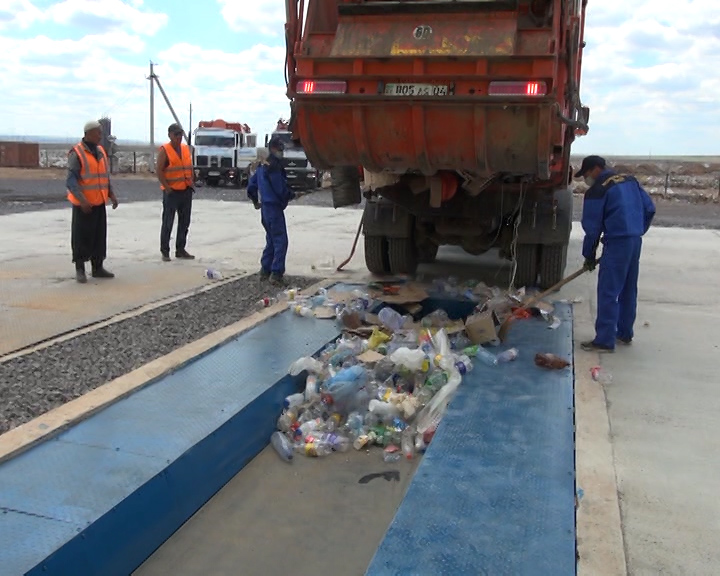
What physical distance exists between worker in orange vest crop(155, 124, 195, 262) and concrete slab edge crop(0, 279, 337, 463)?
132 inches

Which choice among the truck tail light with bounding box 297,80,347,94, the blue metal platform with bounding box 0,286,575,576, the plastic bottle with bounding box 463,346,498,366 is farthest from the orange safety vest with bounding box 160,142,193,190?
the plastic bottle with bounding box 463,346,498,366

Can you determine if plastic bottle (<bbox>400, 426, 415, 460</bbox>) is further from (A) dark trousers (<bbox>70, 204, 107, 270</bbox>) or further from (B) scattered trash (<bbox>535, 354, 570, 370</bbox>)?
(A) dark trousers (<bbox>70, 204, 107, 270</bbox>)

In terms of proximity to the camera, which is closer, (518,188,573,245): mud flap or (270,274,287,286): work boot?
(518,188,573,245): mud flap

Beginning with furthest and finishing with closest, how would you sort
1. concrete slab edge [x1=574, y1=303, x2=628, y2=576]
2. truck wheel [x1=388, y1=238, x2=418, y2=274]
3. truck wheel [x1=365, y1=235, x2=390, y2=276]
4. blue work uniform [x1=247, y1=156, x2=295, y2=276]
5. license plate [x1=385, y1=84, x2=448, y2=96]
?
truck wheel [x1=365, y1=235, x2=390, y2=276], truck wheel [x1=388, y1=238, x2=418, y2=274], blue work uniform [x1=247, y1=156, x2=295, y2=276], license plate [x1=385, y1=84, x2=448, y2=96], concrete slab edge [x1=574, y1=303, x2=628, y2=576]

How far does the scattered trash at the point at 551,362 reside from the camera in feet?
15.5

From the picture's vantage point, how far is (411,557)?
2.59 m

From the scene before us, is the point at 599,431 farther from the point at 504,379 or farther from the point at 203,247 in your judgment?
the point at 203,247

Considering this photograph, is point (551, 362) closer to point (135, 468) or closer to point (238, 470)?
point (238, 470)

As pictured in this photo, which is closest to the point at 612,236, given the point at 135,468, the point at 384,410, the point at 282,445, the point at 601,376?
the point at 601,376

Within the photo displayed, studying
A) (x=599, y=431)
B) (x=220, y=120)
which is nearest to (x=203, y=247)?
(x=599, y=431)

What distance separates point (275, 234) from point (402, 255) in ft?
4.57

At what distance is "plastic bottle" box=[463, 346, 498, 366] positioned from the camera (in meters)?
4.87

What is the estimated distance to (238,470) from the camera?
3768mm

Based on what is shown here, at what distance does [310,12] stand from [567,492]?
4.06 m
